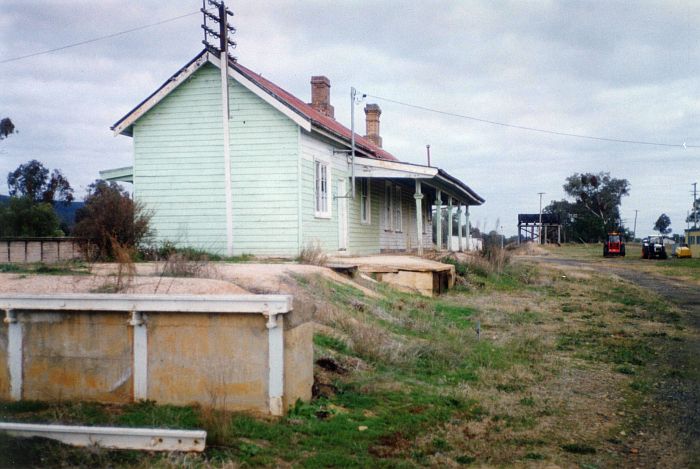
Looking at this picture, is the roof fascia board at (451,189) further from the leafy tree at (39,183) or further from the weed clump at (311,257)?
the leafy tree at (39,183)

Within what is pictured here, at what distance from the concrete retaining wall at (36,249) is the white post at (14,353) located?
10231 mm

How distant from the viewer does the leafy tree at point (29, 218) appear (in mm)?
28656

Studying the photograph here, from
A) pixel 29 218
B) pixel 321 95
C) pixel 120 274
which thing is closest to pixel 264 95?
pixel 120 274

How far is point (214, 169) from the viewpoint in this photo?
16500 millimetres

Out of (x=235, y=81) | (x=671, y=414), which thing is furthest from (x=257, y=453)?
(x=235, y=81)

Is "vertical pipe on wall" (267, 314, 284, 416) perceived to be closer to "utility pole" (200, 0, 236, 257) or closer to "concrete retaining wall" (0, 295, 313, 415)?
"concrete retaining wall" (0, 295, 313, 415)

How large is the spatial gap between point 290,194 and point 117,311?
10.4m

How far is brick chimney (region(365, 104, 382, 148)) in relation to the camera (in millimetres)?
31141

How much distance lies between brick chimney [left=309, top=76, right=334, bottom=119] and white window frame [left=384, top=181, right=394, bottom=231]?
3573 mm

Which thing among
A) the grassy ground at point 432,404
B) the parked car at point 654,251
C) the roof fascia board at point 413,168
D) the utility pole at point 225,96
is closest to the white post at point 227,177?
the utility pole at point 225,96

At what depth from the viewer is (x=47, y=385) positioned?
6.01m

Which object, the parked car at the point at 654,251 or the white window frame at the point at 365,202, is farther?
the parked car at the point at 654,251

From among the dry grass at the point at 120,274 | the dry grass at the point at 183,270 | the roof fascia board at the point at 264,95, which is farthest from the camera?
the roof fascia board at the point at 264,95

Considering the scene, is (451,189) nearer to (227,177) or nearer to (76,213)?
(227,177)
